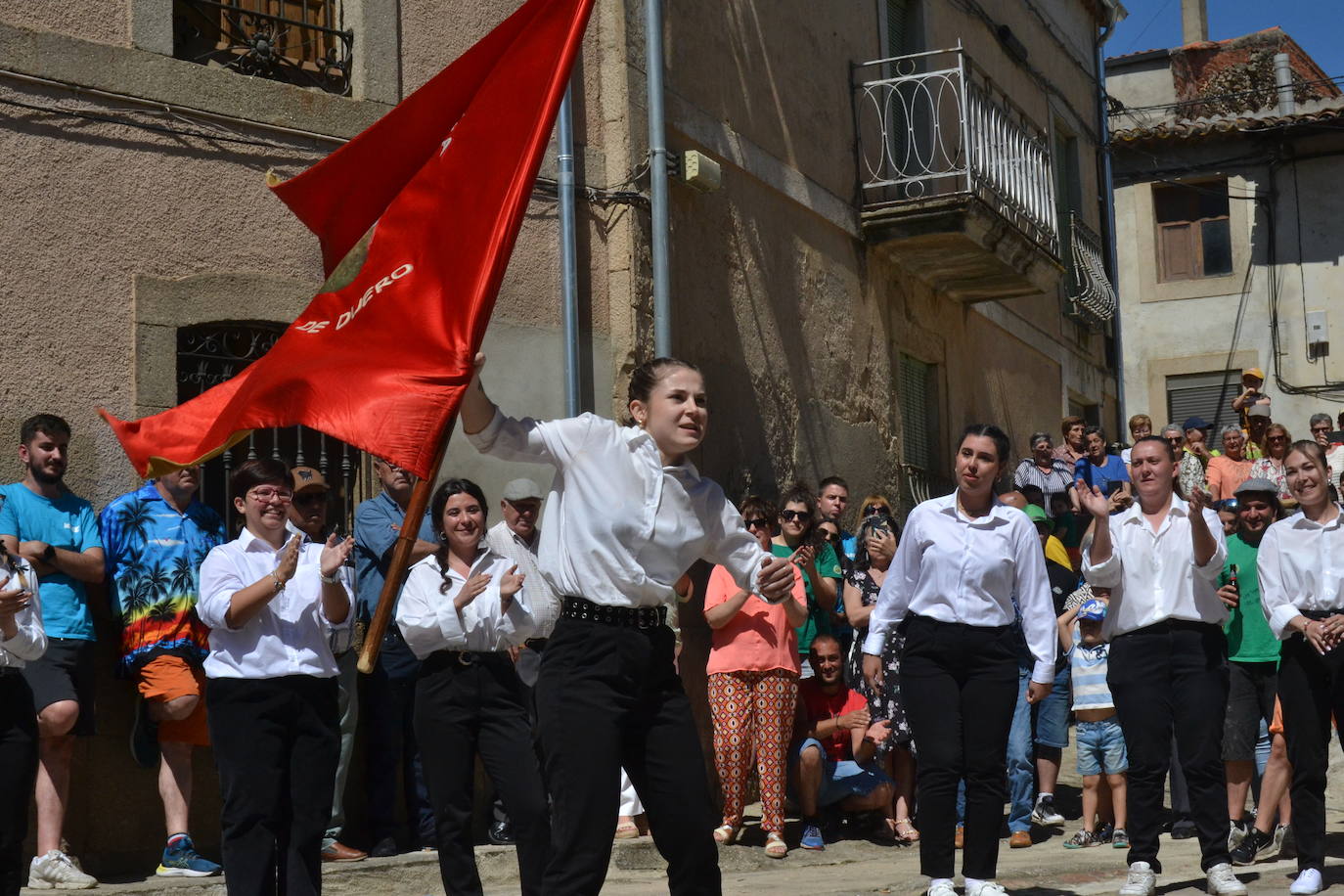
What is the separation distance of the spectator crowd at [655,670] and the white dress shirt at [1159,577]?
1 centimetres

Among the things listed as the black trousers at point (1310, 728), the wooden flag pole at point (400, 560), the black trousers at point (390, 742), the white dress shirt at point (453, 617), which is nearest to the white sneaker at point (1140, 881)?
the black trousers at point (1310, 728)

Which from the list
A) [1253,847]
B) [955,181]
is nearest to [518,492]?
[1253,847]

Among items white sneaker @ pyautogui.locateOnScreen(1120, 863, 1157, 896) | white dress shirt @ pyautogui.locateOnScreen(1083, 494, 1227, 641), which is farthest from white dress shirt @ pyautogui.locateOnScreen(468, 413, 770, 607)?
white sneaker @ pyautogui.locateOnScreen(1120, 863, 1157, 896)

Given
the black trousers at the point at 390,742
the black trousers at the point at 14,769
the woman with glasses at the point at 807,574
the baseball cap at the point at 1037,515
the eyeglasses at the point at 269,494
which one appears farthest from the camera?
the baseball cap at the point at 1037,515

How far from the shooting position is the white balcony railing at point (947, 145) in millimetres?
14219

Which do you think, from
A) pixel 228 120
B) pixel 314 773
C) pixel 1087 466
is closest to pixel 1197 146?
pixel 1087 466

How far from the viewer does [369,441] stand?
209 inches

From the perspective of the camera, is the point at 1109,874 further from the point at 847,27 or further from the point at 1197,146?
the point at 1197,146

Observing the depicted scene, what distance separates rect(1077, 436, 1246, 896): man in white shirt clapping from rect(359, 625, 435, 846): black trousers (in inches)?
141

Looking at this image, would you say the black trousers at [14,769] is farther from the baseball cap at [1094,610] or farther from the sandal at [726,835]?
the baseball cap at [1094,610]

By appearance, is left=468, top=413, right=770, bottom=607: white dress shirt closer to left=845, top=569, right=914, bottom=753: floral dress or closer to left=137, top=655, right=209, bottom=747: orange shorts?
left=137, top=655, right=209, bottom=747: orange shorts

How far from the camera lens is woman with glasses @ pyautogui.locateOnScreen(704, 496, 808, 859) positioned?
9.48m

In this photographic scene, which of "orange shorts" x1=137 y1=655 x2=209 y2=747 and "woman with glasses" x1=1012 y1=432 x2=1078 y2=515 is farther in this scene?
"woman with glasses" x1=1012 y1=432 x2=1078 y2=515

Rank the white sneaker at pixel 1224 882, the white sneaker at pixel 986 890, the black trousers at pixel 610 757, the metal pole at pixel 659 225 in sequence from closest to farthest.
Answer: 1. the black trousers at pixel 610 757
2. the white sneaker at pixel 986 890
3. the white sneaker at pixel 1224 882
4. the metal pole at pixel 659 225
